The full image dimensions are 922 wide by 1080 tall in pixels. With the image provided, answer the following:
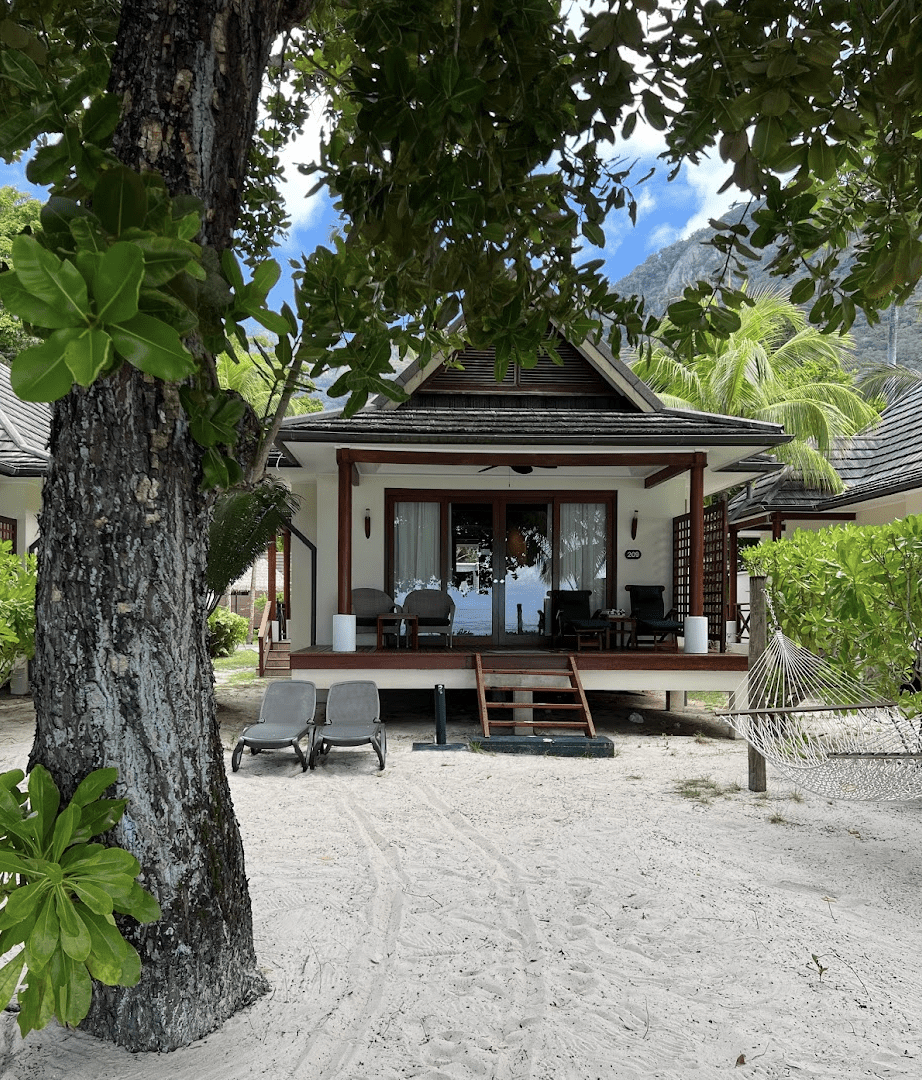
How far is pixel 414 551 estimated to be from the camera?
Answer: 42.0ft

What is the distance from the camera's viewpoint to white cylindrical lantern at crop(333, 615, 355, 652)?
33.5ft

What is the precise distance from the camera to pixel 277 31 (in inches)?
123

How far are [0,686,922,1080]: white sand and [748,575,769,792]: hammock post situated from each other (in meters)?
0.27

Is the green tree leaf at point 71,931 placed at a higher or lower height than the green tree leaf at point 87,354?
lower

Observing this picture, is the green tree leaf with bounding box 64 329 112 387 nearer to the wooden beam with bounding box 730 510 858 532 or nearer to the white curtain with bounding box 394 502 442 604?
the white curtain with bounding box 394 502 442 604

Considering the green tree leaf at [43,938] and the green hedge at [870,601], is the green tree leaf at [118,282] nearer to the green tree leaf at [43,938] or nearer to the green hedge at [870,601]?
the green tree leaf at [43,938]

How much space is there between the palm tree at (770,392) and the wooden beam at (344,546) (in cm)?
1076

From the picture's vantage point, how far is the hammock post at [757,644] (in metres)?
7.16

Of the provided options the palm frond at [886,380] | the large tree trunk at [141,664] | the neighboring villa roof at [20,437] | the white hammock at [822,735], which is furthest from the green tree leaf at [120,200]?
the palm frond at [886,380]

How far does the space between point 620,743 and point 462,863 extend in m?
4.59

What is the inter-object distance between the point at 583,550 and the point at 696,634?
9.35 feet

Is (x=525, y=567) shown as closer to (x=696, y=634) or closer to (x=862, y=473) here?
(x=696, y=634)

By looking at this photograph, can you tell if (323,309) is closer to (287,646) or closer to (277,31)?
(277,31)

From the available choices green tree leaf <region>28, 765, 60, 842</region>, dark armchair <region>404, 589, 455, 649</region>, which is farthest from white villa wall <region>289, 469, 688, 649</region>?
green tree leaf <region>28, 765, 60, 842</region>
